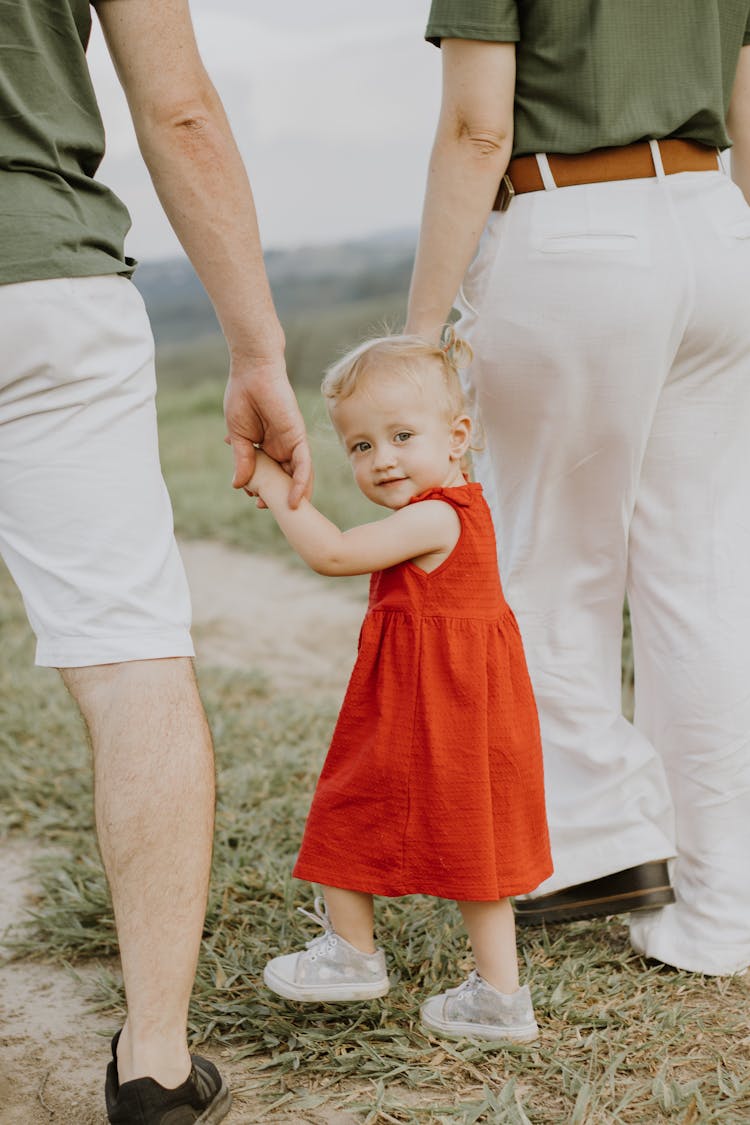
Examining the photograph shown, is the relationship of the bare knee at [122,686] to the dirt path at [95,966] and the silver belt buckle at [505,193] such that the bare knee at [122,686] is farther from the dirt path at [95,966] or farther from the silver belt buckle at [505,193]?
the silver belt buckle at [505,193]

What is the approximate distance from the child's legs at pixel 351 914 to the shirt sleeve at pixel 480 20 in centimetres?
145

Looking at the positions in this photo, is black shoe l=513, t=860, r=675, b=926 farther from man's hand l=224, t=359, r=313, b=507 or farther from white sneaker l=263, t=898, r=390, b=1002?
man's hand l=224, t=359, r=313, b=507

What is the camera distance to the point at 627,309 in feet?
7.38

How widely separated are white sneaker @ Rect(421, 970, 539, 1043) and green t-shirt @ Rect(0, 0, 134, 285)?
52.1 inches

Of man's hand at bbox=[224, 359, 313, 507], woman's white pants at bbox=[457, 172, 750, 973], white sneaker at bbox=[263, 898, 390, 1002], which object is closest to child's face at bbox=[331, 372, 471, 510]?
man's hand at bbox=[224, 359, 313, 507]

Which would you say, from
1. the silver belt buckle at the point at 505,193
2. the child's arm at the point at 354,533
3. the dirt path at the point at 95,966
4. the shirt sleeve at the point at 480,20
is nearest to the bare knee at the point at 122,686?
the child's arm at the point at 354,533

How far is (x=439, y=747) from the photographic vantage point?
2.10 metres

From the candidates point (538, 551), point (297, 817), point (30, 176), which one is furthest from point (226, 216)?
point (297, 817)

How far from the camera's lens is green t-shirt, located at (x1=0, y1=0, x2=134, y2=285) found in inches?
67.8

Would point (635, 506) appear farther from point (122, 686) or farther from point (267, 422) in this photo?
point (122, 686)

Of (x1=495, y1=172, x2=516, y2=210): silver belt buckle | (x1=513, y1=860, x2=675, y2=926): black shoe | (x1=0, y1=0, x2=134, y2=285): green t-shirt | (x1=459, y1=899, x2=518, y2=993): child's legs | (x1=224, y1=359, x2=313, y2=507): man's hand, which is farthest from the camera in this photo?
(x1=513, y1=860, x2=675, y2=926): black shoe

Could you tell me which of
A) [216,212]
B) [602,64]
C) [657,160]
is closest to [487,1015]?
[216,212]

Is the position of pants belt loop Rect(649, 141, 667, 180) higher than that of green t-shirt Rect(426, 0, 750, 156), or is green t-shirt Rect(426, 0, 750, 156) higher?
green t-shirt Rect(426, 0, 750, 156)

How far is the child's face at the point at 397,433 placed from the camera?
212cm
